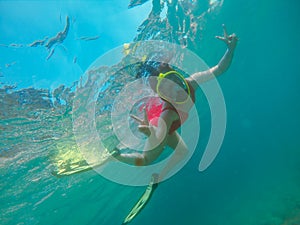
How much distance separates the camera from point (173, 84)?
4066 mm

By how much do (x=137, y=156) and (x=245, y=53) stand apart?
25.7 metres

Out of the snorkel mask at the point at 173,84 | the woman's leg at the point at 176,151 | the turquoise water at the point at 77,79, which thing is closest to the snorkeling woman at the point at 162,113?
the snorkel mask at the point at 173,84

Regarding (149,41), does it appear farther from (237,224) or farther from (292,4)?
(237,224)

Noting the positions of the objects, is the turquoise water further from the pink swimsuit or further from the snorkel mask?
the snorkel mask

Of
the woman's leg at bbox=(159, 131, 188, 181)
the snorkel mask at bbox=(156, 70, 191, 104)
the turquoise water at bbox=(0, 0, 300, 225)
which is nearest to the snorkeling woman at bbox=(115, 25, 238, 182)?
the snorkel mask at bbox=(156, 70, 191, 104)

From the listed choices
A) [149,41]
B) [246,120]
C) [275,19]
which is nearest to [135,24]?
[149,41]

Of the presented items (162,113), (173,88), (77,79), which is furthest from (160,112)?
(77,79)

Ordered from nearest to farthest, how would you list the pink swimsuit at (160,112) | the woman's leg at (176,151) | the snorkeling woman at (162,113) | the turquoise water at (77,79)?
the snorkeling woman at (162,113) → the pink swimsuit at (160,112) → the woman's leg at (176,151) → the turquoise water at (77,79)

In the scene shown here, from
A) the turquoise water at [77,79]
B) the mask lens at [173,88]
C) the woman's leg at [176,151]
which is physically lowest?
the woman's leg at [176,151]

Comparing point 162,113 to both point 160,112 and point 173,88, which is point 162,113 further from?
point 173,88

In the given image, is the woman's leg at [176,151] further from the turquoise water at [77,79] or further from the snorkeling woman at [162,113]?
the turquoise water at [77,79]

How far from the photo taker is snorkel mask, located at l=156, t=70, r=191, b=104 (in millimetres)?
4002

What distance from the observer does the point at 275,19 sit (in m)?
24.8

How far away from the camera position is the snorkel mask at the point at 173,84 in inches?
158
